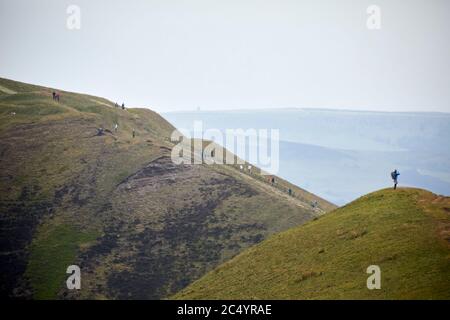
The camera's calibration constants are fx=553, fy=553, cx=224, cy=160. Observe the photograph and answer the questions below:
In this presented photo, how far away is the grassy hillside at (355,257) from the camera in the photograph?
4359 cm

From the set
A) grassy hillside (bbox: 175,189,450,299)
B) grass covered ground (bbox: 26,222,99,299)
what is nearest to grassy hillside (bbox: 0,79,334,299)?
grass covered ground (bbox: 26,222,99,299)

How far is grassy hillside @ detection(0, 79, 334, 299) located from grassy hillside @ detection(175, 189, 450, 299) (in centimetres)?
3546

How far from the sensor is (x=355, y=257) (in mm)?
50656

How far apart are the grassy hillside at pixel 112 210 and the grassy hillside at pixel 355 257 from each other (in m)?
35.5

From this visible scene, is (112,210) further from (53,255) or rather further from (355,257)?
(355,257)

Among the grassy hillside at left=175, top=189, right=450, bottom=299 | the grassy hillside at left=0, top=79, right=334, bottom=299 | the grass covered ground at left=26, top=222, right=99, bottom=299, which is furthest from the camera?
the grassy hillside at left=0, top=79, right=334, bottom=299

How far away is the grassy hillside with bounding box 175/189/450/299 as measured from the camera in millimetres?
43594

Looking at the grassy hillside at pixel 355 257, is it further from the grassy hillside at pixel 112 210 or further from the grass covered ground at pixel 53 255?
the grass covered ground at pixel 53 255

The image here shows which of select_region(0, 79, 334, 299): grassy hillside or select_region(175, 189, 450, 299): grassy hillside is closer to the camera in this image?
select_region(175, 189, 450, 299): grassy hillside

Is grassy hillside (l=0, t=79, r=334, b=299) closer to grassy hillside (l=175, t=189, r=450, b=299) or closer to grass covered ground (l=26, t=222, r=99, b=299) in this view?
grass covered ground (l=26, t=222, r=99, b=299)

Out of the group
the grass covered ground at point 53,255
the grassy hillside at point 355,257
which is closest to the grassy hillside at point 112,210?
the grass covered ground at point 53,255

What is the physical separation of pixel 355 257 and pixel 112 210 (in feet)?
234

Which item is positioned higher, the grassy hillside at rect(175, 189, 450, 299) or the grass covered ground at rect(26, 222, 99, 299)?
the grassy hillside at rect(175, 189, 450, 299)

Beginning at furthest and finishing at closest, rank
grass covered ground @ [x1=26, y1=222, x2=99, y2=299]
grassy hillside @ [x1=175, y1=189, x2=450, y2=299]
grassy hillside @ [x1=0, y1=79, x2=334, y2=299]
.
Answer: grassy hillside @ [x1=0, y1=79, x2=334, y2=299] < grass covered ground @ [x1=26, y1=222, x2=99, y2=299] < grassy hillside @ [x1=175, y1=189, x2=450, y2=299]
